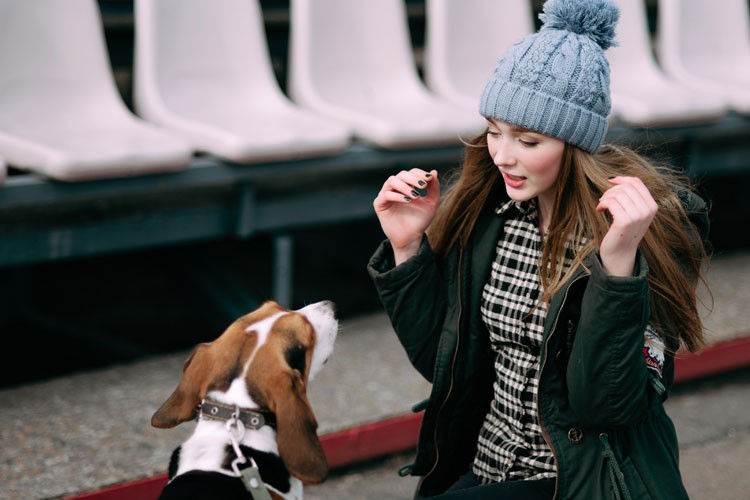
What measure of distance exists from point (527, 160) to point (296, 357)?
0.66m

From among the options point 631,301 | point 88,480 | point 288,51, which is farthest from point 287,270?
point 631,301

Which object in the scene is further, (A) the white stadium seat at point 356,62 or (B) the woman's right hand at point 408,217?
(A) the white stadium seat at point 356,62

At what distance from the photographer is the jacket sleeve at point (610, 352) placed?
1.91 m

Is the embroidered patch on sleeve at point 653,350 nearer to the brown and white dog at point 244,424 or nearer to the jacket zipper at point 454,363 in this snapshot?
the jacket zipper at point 454,363

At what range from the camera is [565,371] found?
2123mm

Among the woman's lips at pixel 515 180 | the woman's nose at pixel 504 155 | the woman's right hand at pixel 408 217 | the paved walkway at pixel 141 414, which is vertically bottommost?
the paved walkway at pixel 141 414

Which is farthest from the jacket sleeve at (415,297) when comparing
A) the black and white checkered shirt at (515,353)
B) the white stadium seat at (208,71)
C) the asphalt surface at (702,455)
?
the white stadium seat at (208,71)

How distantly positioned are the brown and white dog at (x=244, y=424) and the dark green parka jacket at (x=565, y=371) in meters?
0.30

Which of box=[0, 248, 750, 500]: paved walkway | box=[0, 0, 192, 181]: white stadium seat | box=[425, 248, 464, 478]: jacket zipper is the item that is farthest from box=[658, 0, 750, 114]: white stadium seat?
box=[425, 248, 464, 478]: jacket zipper

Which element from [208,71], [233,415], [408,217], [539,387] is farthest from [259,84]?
[539,387]

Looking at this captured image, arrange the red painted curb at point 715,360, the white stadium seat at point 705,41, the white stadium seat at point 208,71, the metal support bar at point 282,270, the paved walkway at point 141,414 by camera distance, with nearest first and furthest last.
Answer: the paved walkway at point 141,414, the metal support bar at point 282,270, the red painted curb at point 715,360, the white stadium seat at point 208,71, the white stadium seat at point 705,41

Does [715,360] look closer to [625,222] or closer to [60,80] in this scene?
[625,222]

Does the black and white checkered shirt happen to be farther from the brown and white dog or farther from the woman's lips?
the brown and white dog

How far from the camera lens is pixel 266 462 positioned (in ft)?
6.96
